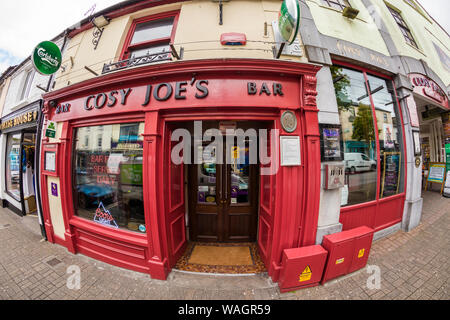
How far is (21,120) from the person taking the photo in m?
5.25

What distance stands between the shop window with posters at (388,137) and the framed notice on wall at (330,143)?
201 centimetres

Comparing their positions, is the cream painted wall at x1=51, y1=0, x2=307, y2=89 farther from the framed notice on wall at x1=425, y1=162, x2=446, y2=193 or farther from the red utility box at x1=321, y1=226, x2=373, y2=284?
the framed notice on wall at x1=425, y1=162, x2=446, y2=193

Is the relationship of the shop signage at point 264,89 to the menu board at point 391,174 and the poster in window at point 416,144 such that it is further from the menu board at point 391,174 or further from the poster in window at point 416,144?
the poster in window at point 416,144

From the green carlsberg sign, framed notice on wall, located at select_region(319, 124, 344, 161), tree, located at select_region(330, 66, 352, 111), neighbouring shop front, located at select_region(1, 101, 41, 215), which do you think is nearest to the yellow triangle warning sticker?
framed notice on wall, located at select_region(319, 124, 344, 161)

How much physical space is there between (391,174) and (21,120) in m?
12.5

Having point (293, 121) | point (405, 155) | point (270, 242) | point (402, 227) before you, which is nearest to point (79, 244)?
point (270, 242)

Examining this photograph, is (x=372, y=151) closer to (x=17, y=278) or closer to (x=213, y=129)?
(x=213, y=129)

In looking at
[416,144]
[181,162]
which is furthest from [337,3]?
[181,162]

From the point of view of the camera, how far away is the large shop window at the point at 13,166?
6262 millimetres

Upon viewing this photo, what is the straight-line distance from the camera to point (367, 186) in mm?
3830
